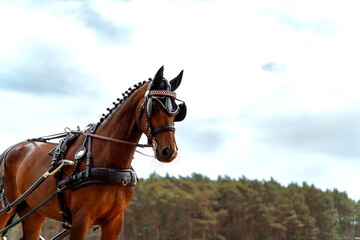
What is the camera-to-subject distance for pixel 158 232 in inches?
1332

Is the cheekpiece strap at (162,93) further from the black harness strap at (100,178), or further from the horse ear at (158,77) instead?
the black harness strap at (100,178)

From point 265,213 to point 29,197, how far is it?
26313 mm

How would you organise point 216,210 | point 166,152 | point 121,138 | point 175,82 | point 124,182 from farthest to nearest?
point 216,210
point 175,82
point 121,138
point 124,182
point 166,152

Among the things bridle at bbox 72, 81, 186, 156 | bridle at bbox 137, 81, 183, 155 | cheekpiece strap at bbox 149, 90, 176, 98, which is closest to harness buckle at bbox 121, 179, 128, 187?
bridle at bbox 72, 81, 186, 156

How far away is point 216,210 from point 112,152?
27880mm

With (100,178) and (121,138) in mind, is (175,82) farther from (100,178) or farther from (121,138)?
(100,178)

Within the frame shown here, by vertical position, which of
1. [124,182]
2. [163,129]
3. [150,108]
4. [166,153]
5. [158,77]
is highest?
[158,77]

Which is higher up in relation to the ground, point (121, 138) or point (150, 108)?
point (150, 108)

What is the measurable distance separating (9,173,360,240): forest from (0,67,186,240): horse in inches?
979

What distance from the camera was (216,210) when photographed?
32375 millimetres

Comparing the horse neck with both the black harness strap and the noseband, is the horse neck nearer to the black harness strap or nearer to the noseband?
the black harness strap

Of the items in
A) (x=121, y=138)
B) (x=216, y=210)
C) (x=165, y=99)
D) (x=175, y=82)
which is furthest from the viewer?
(x=216, y=210)

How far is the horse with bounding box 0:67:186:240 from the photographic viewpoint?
5.08 m

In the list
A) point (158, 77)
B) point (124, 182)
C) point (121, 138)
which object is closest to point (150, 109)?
point (158, 77)
